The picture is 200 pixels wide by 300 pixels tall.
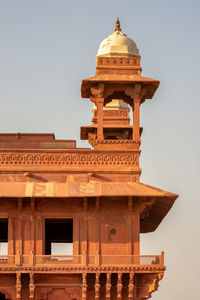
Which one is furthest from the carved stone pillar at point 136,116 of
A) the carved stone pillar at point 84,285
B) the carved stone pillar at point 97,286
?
the carved stone pillar at point 84,285

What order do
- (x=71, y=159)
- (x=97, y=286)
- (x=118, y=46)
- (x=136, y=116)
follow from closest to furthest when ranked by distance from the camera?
(x=97, y=286)
(x=71, y=159)
(x=136, y=116)
(x=118, y=46)

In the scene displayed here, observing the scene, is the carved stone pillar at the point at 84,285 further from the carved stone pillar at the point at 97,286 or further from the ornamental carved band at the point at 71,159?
the ornamental carved band at the point at 71,159

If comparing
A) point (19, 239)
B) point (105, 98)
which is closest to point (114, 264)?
point (19, 239)

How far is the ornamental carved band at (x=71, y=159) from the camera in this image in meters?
28.7

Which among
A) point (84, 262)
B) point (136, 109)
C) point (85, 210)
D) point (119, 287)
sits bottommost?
point (119, 287)

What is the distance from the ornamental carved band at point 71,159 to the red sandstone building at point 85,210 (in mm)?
31

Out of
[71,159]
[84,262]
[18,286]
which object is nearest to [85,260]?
[84,262]

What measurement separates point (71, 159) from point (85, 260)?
324cm

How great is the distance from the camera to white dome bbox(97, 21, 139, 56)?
99.6 feet

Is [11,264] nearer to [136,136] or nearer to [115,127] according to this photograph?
[136,136]

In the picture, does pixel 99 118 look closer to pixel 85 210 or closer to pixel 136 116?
pixel 136 116

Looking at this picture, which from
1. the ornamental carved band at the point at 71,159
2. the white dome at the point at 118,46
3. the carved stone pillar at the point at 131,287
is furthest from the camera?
the white dome at the point at 118,46

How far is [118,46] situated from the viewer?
30.4 metres

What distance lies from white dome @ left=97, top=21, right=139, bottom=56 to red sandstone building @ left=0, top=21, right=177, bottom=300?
48 centimetres
